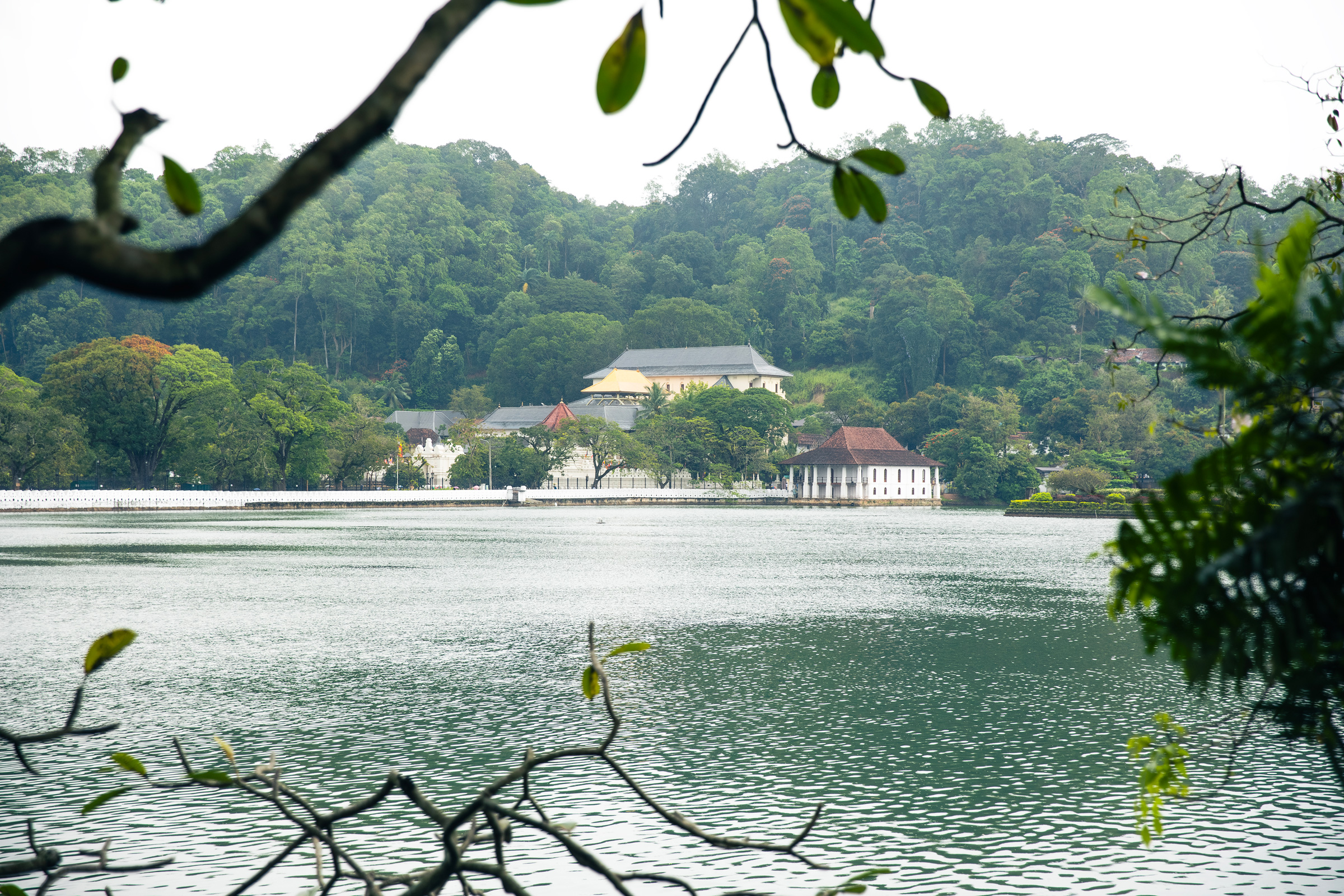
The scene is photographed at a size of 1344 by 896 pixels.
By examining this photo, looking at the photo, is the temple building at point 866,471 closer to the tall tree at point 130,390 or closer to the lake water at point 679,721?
the tall tree at point 130,390

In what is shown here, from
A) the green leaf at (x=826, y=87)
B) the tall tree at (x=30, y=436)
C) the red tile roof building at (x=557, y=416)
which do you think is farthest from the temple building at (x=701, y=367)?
the green leaf at (x=826, y=87)

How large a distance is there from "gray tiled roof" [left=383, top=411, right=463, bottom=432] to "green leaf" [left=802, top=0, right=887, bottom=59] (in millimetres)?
87971

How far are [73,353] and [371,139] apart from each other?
215 ft

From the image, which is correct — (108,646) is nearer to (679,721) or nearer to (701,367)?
(679,721)

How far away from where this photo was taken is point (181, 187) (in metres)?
1.10

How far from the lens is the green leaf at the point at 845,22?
102cm

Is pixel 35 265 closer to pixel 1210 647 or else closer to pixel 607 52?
pixel 607 52

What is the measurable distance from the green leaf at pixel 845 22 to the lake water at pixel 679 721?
11.1ft

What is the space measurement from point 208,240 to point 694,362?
313ft

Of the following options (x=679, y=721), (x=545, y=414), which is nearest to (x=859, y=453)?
(x=545, y=414)

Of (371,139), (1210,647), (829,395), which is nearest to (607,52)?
(371,139)

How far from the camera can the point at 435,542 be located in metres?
39.0

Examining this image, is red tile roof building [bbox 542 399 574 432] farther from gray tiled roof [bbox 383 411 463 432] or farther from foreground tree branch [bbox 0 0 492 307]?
foreground tree branch [bbox 0 0 492 307]

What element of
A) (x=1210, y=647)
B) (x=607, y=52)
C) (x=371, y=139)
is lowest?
(x=1210, y=647)
